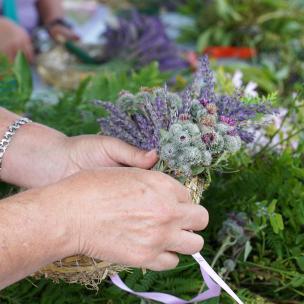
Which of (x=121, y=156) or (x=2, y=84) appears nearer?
→ (x=121, y=156)

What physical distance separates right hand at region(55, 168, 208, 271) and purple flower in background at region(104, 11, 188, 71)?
1.21 m

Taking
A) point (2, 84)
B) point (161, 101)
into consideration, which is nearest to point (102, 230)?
point (161, 101)

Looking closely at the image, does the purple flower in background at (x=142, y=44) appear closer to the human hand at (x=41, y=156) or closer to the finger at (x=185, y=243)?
the human hand at (x=41, y=156)

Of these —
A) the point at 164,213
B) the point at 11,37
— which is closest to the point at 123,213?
the point at 164,213

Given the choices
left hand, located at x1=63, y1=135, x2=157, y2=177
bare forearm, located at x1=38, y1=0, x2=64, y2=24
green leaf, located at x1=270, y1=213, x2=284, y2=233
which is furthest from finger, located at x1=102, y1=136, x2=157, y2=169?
bare forearm, located at x1=38, y1=0, x2=64, y2=24

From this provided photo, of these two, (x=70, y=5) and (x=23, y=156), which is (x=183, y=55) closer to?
(x=70, y=5)

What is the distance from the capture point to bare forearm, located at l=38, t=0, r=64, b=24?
2.43 meters

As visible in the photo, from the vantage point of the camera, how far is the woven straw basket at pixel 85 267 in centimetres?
71

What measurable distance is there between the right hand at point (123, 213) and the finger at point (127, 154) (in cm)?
5

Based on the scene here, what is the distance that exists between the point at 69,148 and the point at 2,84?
36 cm

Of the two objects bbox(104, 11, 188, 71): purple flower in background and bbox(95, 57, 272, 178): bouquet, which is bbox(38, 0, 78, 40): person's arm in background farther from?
bbox(95, 57, 272, 178): bouquet

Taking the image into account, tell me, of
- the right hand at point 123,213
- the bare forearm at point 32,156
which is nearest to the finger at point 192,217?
the right hand at point 123,213

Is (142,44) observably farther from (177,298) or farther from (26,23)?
(177,298)

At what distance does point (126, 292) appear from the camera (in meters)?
0.86
